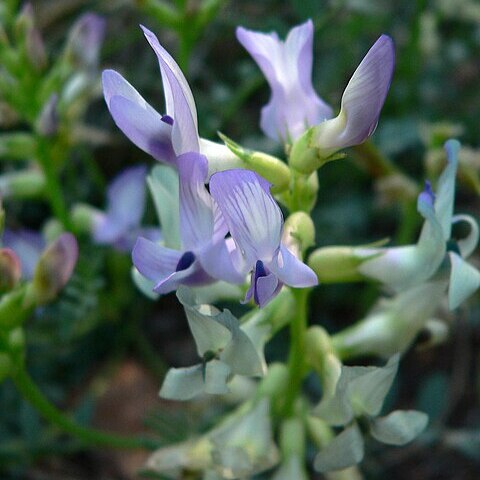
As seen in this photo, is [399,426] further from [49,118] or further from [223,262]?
[49,118]

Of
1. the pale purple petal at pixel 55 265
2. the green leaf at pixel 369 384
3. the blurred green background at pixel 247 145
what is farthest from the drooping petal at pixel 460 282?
the pale purple petal at pixel 55 265

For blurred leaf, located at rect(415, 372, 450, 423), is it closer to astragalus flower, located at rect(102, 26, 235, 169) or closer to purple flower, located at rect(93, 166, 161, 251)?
purple flower, located at rect(93, 166, 161, 251)

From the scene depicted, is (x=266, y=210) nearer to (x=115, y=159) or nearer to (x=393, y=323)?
(x=393, y=323)

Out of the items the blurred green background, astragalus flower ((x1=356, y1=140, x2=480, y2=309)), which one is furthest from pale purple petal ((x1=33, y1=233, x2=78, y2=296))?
astragalus flower ((x1=356, y1=140, x2=480, y2=309))

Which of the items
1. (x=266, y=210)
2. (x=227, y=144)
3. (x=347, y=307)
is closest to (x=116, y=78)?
(x=227, y=144)

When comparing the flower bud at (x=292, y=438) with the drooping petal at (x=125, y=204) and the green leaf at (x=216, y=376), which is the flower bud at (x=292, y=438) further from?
the drooping petal at (x=125, y=204)

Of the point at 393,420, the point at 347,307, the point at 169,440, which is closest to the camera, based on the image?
the point at 393,420
